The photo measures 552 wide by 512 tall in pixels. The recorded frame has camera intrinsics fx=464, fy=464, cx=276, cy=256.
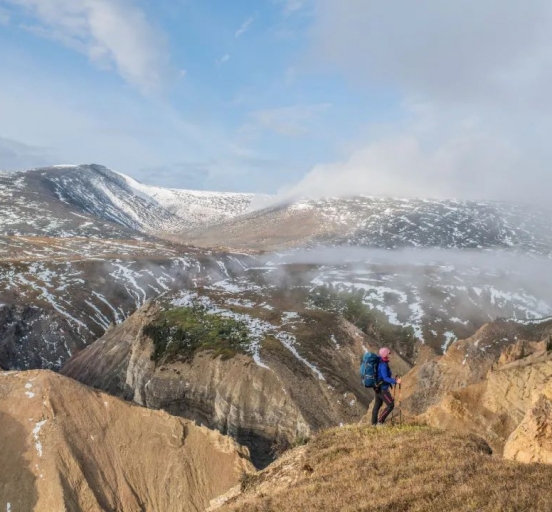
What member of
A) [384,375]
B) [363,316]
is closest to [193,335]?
[384,375]

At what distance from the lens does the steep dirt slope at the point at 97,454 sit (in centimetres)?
4919

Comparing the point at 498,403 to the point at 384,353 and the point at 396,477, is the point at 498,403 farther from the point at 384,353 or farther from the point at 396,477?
the point at 396,477

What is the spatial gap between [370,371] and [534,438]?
23.1 feet

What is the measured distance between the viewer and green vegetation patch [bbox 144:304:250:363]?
278 ft

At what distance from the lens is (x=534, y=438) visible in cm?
1730

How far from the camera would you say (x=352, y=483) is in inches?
602

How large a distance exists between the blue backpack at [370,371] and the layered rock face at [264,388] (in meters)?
47.4

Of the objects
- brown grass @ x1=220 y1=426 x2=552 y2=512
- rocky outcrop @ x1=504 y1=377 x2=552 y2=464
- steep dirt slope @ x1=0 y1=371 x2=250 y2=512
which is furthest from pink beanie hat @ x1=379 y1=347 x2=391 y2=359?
steep dirt slope @ x1=0 y1=371 x2=250 y2=512

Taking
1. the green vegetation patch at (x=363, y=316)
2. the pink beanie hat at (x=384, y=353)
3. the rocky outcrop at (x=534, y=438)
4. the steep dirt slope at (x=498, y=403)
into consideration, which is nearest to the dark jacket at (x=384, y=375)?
the pink beanie hat at (x=384, y=353)

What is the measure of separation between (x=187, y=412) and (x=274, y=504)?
68.4m

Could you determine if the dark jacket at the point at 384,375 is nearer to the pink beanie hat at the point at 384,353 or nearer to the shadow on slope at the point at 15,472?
the pink beanie hat at the point at 384,353

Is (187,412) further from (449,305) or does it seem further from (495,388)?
(449,305)

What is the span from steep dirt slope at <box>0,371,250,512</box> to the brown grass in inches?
1463

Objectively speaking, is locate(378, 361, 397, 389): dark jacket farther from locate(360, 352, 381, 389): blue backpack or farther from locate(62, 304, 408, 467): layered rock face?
locate(62, 304, 408, 467): layered rock face
